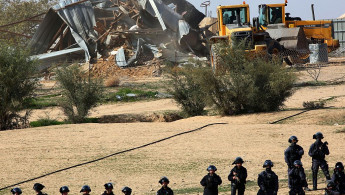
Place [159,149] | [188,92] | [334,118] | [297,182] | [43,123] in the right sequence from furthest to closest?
[188,92] < [43,123] < [334,118] < [159,149] < [297,182]

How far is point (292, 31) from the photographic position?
118 feet

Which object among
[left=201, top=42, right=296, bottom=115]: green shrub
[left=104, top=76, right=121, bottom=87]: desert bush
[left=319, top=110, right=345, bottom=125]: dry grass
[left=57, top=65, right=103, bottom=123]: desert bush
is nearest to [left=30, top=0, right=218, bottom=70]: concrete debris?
[left=104, top=76, right=121, bottom=87]: desert bush

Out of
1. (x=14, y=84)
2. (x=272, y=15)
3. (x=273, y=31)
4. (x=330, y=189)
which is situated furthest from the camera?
(x=272, y=15)

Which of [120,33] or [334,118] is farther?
[120,33]

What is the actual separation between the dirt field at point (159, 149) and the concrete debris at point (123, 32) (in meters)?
18.9

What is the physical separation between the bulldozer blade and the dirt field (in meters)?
8.84

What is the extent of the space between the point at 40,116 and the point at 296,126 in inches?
422

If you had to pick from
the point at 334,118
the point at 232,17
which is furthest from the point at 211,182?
the point at 232,17

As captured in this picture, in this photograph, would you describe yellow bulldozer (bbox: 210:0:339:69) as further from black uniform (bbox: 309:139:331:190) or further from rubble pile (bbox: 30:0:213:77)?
black uniform (bbox: 309:139:331:190)

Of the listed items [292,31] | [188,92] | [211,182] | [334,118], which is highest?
[292,31]

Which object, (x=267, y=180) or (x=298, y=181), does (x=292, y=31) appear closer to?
(x=298, y=181)

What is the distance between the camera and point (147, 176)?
16.4 metres

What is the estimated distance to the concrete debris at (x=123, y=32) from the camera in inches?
1750

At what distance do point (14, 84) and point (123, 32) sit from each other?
19682 mm
